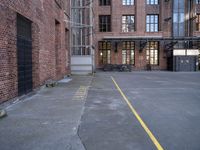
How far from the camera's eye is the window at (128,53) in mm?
38062

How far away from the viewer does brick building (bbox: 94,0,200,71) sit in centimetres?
3778

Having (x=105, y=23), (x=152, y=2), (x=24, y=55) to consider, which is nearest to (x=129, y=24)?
(x=105, y=23)

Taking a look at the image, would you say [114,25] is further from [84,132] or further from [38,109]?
[84,132]

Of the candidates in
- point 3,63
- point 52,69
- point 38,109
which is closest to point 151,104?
point 38,109

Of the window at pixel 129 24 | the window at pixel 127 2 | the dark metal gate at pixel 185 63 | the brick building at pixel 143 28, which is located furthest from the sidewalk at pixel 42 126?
the window at pixel 127 2

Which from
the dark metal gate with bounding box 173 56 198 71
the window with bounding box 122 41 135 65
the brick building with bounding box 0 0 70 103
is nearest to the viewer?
the brick building with bounding box 0 0 70 103

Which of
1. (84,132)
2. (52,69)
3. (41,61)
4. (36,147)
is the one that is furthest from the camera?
(52,69)

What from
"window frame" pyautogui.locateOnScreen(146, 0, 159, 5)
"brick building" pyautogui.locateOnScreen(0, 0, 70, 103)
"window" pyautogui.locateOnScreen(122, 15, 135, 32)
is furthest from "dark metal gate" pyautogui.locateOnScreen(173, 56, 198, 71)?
"brick building" pyautogui.locateOnScreen(0, 0, 70, 103)

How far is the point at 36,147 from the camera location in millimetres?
4750

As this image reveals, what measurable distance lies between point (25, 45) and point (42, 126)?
18.3 ft

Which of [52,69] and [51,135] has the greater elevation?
[52,69]

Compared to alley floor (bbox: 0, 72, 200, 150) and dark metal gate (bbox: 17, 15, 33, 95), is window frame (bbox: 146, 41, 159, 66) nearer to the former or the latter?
dark metal gate (bbox: 17, 15, 33, 95)

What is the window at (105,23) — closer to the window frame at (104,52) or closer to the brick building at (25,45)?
the window frame at (104,52)

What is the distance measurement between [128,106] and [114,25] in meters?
30.6
